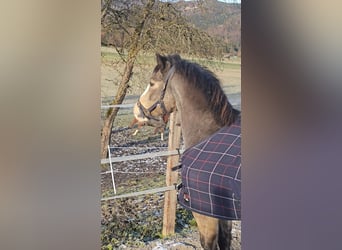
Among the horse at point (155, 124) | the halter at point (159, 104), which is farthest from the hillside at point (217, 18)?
the horse at point (155, 124)

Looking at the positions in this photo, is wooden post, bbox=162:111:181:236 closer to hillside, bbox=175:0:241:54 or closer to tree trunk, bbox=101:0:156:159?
tree trunk, bbox=101:0:156:159

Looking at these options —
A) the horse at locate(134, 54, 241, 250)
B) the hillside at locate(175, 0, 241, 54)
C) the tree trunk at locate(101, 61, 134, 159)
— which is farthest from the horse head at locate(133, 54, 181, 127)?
the hillside at locate(175, 0, 241, 54)

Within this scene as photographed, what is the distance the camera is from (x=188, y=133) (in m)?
2.77

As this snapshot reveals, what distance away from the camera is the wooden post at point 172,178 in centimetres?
271

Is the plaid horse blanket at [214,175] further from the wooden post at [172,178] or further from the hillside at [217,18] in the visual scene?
the hillside at [217,18]

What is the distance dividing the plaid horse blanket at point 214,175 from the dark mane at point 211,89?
7 cm

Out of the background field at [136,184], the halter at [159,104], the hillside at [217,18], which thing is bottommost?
the background field at [136,184]

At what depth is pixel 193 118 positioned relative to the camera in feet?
9.16

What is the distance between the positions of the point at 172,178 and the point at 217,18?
1.02 meters

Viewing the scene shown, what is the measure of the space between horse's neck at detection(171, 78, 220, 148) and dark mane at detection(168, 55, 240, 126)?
0.15 ft

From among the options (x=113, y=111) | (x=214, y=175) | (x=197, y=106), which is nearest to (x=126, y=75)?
(x=113, y=111)
